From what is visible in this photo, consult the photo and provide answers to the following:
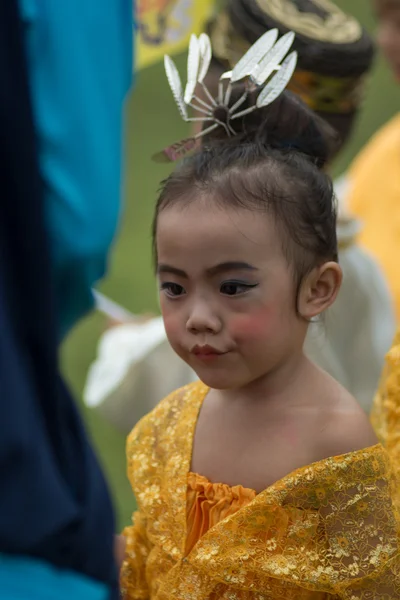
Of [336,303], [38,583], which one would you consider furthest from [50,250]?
[336,303]

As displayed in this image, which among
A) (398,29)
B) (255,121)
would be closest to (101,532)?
(255,121)

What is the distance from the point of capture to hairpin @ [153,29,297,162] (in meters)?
1.44

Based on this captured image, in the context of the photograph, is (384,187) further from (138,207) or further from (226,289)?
(138,207)

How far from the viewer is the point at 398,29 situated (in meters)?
2.85

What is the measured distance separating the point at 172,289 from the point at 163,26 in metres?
1.12

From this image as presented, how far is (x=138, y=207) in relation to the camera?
5.73 meters

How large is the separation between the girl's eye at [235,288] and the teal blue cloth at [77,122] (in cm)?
18

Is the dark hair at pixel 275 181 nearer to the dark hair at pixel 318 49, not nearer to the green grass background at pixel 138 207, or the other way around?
the dark hair at pixel 318 49

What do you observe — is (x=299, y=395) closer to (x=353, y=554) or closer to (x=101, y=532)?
(x=353, y=554)

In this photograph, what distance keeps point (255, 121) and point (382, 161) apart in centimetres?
193

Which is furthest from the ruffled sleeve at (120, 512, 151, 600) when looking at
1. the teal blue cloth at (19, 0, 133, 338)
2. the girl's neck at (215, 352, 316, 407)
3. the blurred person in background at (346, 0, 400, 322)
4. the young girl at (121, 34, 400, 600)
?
the blurred person in background at (346, 0, 400, 322)

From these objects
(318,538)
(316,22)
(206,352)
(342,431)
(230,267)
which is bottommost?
(318,538)

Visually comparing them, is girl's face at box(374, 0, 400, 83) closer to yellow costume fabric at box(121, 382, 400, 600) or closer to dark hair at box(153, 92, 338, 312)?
dark hair at box(153, 92, 338, 312)

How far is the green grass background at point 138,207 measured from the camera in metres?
3.64
